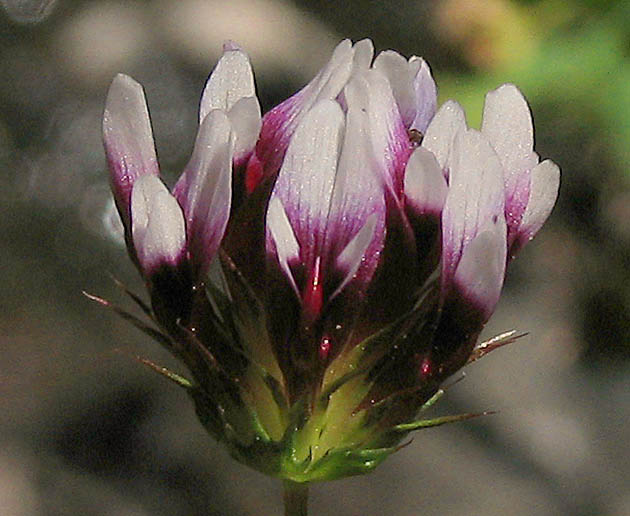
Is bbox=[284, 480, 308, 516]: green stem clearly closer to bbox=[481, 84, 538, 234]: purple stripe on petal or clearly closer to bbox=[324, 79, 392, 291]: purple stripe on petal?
bbox=[324, 79, 392, 291]: purple stripe on petal

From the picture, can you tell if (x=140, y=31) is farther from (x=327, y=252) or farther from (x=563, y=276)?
(x=327, y=252)

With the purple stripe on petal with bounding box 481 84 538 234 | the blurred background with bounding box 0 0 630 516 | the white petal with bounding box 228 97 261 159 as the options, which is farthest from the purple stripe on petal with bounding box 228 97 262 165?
the blurred background with bounding box 0 0 630 516

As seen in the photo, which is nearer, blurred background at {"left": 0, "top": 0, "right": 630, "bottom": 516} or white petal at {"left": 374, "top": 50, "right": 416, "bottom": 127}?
white petal at {"left": 374, "top": 50, "right": 416, "bottom": 127}

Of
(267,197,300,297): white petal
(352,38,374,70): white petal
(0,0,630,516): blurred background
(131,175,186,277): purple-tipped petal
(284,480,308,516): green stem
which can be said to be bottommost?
(0,0,630,516): blurred background

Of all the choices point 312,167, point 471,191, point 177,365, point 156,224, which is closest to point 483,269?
point 471,191

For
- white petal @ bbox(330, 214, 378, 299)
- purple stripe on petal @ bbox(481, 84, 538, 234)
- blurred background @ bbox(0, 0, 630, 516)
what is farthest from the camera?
blurred background @ bbox(0, 0, 630, 516)

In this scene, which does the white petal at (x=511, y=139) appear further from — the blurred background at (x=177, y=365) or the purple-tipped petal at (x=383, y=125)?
the blurred background at (x=177, y=365)

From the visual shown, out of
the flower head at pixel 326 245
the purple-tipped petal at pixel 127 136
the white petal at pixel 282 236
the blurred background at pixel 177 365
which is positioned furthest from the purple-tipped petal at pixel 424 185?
the blurred background at pixel 177 365
